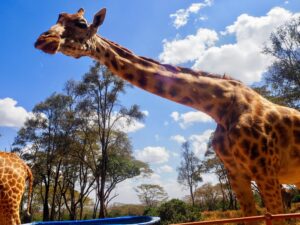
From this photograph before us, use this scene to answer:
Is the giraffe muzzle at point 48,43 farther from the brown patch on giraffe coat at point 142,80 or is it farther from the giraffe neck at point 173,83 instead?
the brown patch on giraffe coat at point 142,80

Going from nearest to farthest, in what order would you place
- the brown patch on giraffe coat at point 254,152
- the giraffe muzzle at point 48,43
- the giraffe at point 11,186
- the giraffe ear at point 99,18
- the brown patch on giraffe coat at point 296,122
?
the brown patch on giraffe coat at point 254,152 → the giraffe muzzle at point 48,43 → the brown patch on giraffe coat at point 296,122 → the giraffe ear at point 99,18 → the giraffe at point 11,186

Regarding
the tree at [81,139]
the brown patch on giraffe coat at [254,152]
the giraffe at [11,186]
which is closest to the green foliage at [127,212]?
the tree at [81,139]

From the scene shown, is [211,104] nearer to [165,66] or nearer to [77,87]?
[165,66]

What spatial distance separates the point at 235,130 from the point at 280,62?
2065 cm

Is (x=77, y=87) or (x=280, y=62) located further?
(x=77, y=87)

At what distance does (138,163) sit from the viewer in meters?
42.8

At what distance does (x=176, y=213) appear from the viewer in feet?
65.5

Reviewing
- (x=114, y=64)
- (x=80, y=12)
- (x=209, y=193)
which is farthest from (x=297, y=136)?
(x=209, y=193)

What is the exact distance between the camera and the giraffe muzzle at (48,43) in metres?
3.98

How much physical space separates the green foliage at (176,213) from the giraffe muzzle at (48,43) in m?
17.0

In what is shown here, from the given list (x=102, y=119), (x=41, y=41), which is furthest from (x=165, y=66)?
(x=102, y=119)

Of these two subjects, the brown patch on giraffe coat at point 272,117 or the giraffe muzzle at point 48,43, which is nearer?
the giraffe muzzle at point 48,43

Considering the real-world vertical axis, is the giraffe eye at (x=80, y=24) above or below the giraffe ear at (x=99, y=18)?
below

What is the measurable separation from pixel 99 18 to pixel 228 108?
7.15ft
